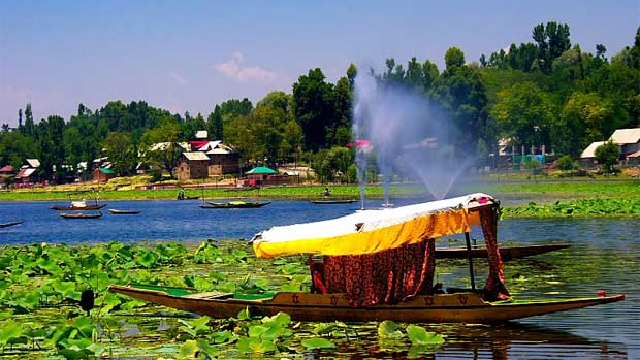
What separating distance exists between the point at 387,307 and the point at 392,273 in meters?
0.70

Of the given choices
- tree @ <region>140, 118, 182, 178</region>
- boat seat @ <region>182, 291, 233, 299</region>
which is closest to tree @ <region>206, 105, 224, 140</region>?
tree @ <region>140, 118, 182, 178</region>

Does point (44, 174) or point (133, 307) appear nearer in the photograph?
point (133, 307)

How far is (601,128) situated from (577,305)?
379ft

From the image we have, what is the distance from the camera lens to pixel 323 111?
14662 centimetres

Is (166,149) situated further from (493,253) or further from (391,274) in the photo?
(493,253)

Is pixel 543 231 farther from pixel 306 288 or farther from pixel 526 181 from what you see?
pixel 526 181

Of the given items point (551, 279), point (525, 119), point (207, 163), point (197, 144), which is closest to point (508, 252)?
point (551, 279)

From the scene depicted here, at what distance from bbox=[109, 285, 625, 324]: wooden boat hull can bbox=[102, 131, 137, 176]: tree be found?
13831cm

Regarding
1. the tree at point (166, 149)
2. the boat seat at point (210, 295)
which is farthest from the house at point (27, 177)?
the boat seat at point (210, 295)

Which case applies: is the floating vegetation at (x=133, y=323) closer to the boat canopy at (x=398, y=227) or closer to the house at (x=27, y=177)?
the boat canopy at (x=398, y=227)

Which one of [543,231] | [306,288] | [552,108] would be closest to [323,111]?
[552,108]

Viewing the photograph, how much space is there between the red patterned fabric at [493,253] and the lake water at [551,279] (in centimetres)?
69

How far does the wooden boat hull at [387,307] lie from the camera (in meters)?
19.4

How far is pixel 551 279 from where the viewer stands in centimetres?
2802
